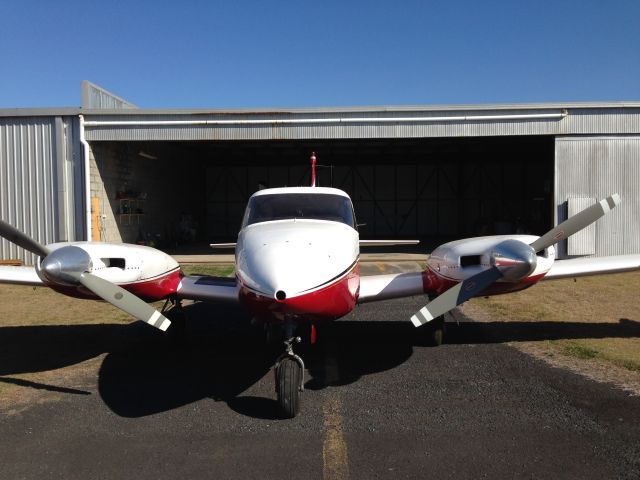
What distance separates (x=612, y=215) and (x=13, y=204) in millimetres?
20450

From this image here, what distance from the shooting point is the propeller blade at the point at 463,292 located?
19.0 ft

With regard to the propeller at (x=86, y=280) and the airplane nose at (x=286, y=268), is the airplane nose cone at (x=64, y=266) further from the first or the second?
the airplane nose at (x=286, y=268)

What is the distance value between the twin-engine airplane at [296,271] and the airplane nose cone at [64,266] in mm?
10

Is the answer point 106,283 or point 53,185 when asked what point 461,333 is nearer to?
point 106,283

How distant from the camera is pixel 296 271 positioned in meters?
4.80

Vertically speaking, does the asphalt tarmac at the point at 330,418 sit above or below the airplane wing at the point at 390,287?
below

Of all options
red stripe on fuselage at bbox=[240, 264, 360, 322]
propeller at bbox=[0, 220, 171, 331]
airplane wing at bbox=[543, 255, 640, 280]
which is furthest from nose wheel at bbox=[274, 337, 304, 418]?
airplane wing at bbox=[543, 255, 640, 280]

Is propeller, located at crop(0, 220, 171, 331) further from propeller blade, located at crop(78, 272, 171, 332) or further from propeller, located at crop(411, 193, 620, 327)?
propeller, located at crop(411, 193, 620, 327)

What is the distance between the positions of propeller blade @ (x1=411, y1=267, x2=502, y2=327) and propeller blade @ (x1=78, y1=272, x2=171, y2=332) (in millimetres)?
2980

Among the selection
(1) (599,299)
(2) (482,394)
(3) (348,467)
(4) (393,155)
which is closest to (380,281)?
(2) (482,394)

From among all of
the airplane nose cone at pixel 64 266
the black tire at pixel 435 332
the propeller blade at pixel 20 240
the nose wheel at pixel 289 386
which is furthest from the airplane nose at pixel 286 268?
the black tire at pixel 435 332

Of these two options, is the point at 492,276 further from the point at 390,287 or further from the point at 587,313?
the point at 587,313

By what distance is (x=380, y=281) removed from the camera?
273 inches

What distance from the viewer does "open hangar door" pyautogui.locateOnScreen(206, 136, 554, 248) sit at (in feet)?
115
